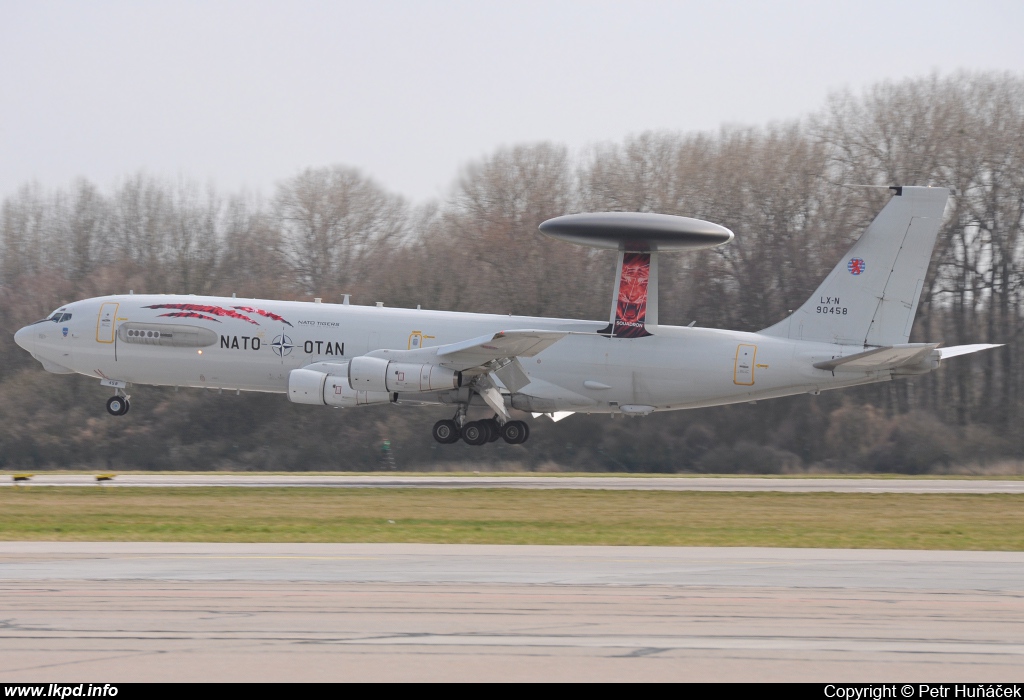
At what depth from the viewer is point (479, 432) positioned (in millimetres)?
33438

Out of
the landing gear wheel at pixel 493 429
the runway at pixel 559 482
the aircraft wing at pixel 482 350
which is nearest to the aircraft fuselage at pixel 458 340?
the aircraft wing at pixel 482 350

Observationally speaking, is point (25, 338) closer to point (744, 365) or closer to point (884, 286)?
point (744, 365)

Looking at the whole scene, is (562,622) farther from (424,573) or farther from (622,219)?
(622,219)

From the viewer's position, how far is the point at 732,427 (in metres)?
43.8

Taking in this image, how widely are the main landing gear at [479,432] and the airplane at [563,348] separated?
4 centimetres

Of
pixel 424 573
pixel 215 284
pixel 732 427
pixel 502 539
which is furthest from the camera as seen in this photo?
pixel 215 284

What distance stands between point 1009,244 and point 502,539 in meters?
39.3

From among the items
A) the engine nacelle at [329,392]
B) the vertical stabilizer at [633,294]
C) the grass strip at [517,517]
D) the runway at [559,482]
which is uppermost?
the vertical stabilizer at [633,294]

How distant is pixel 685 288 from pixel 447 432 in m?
19.4

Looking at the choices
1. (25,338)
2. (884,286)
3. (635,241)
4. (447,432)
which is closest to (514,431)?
(447,432)

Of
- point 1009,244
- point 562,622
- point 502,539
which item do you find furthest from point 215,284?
point 562,622

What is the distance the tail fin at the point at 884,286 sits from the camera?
33.2 meters

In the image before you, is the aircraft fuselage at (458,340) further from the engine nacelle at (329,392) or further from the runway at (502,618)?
the runway at (502,618)

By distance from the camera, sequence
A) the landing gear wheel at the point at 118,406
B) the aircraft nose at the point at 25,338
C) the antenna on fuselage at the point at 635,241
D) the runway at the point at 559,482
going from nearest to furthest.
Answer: the runway at the point at 559,482 < the antenna on fuselage at the point at 635,241 < the landing gear wheel at the point at 118,406 < the aircraft nose at the point at 25,338
